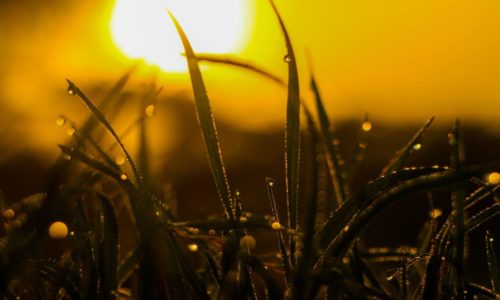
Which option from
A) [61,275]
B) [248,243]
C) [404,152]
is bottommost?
[61,275]

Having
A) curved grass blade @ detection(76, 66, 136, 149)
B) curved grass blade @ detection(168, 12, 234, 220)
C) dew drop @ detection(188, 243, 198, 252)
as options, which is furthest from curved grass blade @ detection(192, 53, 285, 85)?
dew drop @ detection(188, 243, 198, 252)

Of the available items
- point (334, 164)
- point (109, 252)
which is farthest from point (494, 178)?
point (109, 252)

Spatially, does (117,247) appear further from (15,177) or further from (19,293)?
(15,177)

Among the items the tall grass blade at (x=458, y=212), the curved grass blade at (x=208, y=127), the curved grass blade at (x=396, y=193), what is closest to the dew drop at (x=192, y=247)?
the curved grass blade at (x=208, y=127)

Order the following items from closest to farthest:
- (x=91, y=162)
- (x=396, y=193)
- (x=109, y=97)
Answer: (x=396, y=193) → (x=91, y=162) → (x=109, y=97)

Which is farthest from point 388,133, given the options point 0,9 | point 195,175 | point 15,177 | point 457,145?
point 457,145

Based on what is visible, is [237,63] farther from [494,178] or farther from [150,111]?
[494,178]
